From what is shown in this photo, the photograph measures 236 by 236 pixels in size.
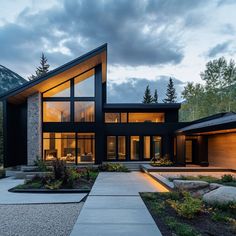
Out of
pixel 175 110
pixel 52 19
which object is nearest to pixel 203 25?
pixel 175 110

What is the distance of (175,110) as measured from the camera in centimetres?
2222

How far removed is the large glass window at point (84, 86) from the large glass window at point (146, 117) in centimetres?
479

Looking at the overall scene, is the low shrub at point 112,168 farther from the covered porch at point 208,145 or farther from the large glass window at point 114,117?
the large glass window at point 114,117

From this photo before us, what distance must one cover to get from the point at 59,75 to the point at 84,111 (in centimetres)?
328

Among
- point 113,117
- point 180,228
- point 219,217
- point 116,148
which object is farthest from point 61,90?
point 180,228

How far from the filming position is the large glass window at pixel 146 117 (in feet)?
74.1

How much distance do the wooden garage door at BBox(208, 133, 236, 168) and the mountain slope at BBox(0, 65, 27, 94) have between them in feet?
285

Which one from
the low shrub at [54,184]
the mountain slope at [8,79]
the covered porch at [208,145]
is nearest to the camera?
the low shrub at [54,184]

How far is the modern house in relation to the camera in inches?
729

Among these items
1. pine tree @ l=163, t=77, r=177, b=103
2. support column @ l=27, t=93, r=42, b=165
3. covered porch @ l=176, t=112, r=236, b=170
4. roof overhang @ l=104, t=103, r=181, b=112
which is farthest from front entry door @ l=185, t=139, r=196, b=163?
pine tree @ l=163, t=77, r=177, b=103

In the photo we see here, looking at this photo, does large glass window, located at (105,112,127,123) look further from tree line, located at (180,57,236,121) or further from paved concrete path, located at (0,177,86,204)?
tree line, located at (180,57,236,121)

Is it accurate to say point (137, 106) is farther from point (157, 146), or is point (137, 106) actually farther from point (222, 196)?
point (222, 196)

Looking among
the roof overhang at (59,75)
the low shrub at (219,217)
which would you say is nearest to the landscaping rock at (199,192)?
the low shrub at (219,217)

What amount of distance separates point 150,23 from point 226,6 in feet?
14.9
